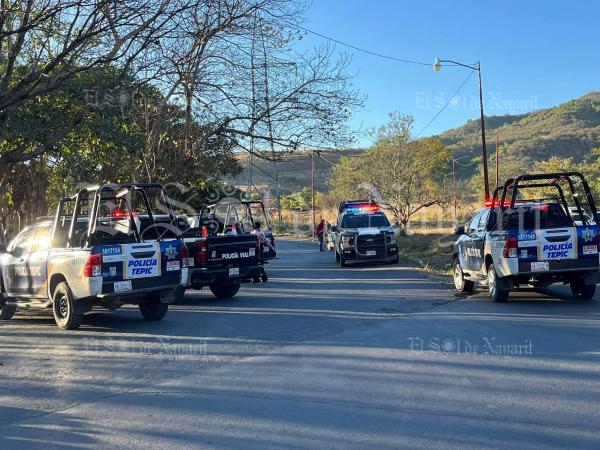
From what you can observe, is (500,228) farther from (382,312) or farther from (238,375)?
(238,375)

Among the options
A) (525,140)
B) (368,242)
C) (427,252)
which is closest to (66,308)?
(368,242)

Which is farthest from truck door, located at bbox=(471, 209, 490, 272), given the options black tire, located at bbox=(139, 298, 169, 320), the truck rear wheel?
the truck rear wheel

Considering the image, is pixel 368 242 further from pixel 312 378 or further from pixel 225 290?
pixel 312 378

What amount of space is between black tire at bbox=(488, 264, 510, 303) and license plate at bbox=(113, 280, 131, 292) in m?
6.75

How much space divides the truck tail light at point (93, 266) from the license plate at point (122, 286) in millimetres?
343

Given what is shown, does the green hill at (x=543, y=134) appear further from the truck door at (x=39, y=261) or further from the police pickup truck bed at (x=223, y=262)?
the truck door at (x=39, y=261)

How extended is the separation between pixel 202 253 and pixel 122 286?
384 centimetres

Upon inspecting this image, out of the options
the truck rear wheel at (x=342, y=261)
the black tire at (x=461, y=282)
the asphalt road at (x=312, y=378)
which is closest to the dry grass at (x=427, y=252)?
the truck rear wheel at (x=342, y=261)

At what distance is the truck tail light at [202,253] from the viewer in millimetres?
14734

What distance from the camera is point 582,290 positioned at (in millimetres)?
13125

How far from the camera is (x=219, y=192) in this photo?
33062 mm

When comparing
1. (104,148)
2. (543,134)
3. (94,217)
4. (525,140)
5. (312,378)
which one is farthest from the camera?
(543,134)

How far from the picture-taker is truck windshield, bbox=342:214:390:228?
25.3 metres

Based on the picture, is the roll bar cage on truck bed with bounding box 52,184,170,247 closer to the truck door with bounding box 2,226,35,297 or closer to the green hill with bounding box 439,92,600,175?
the truck door with bounding box 2,226,35,297
